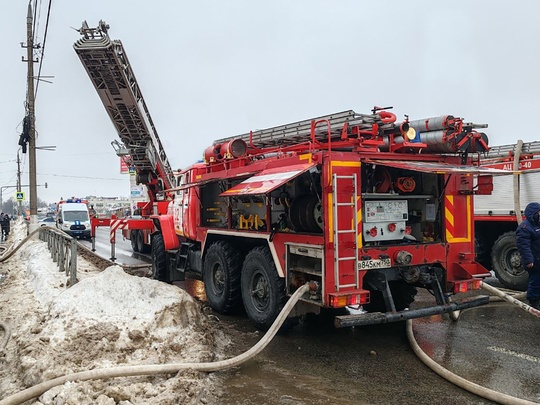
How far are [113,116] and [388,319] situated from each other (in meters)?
11.3

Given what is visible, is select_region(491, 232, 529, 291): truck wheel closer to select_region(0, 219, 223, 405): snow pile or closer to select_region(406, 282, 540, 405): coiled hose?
select_region(406, 282, 540, 405): coiled hose

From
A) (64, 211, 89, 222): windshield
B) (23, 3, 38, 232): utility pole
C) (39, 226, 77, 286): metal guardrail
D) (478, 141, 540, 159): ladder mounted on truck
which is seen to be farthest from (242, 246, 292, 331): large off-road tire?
(64, 211, 89, 222): windshield

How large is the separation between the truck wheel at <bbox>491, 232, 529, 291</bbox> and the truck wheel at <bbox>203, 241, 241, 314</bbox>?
5.81m

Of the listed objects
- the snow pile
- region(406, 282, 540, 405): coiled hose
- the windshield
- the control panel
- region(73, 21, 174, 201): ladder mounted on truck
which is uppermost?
region(73, 21, 174, 201): ladder mounted on truck

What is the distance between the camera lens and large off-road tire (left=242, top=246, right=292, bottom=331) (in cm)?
638

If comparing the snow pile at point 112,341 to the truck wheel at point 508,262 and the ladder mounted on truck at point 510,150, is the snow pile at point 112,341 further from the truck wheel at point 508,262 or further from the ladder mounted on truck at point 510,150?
the ladder mounted on truck at point 510,150

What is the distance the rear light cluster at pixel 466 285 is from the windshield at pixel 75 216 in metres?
22.9

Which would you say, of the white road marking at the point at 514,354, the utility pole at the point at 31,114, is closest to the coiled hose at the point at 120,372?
the white road marking at the point at 514,354

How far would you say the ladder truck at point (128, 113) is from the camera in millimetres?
12123

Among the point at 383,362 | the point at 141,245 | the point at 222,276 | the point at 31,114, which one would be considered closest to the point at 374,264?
the point at 383,362

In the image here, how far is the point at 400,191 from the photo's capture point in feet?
21.5

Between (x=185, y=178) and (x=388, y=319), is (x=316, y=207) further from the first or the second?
(x=185, y=178)

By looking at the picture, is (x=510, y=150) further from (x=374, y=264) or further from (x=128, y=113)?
(x=128, y=113)

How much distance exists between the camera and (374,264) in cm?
580
